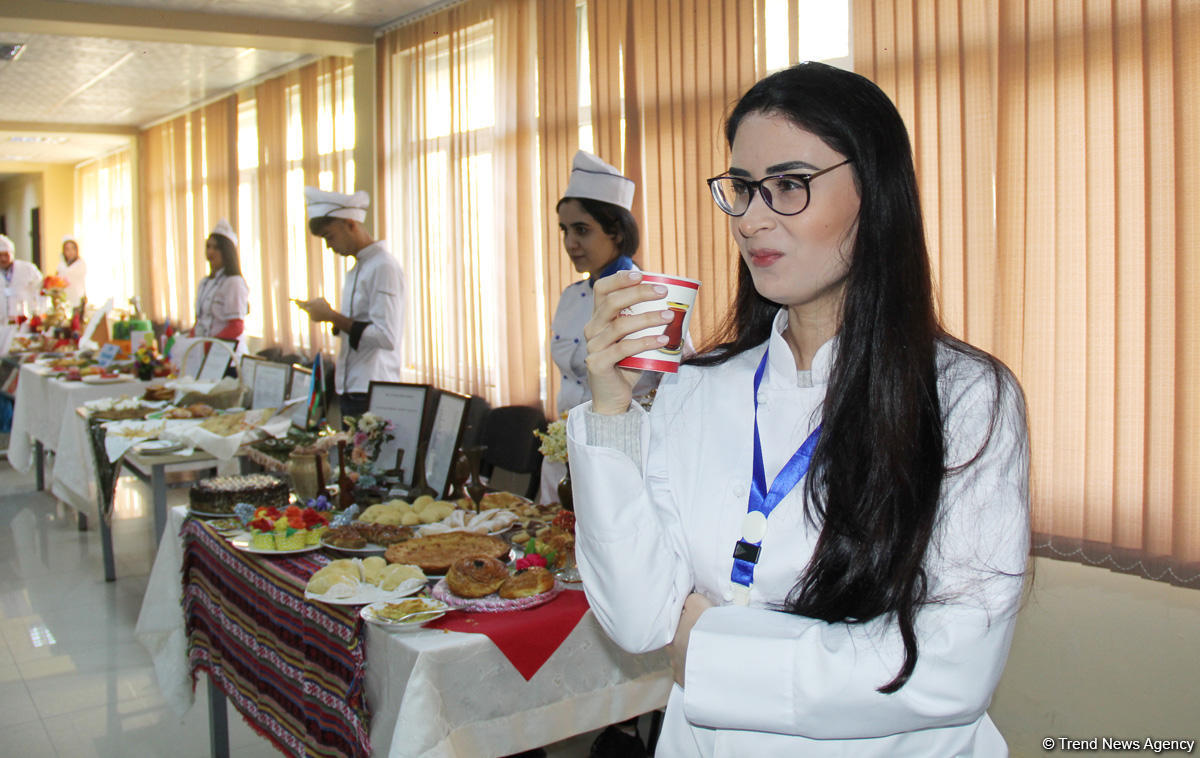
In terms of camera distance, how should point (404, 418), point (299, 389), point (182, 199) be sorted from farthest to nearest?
point (182, 199), point (299, 389), point (404, 418)

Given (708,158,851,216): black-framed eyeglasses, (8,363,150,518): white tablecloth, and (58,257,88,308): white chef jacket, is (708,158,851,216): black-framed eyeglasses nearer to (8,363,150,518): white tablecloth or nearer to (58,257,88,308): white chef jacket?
(8,363,150,518): white tablecloth

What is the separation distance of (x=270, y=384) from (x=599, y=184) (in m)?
1.93

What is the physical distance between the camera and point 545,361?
4777mm

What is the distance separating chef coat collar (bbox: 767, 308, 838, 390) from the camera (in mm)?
1075

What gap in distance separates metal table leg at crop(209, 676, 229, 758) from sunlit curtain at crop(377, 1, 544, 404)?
246 cm

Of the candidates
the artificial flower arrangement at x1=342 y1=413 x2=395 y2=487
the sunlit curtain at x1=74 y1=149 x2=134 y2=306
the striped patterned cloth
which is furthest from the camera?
the sunlit curtain at x1=74 y1=149 x2=134 y2=306

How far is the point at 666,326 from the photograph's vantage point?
104 centimetres

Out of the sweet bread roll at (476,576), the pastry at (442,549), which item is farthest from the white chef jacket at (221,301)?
the sweet bread roll at (476,576)

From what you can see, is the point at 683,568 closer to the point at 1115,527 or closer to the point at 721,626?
the point at 721,626

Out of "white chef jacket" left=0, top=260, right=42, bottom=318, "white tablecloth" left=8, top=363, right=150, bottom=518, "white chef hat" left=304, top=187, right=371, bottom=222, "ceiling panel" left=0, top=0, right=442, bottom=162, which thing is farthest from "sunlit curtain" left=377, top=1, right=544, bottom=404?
"white chef jacket" left=0, top=260, right=42, bottom=318

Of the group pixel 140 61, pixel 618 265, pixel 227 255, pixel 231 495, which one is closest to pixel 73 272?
pixel 140 61

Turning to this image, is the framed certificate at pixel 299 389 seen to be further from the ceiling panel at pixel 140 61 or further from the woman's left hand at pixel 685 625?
the woman's left hand at pixel 685 625

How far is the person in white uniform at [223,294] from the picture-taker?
20.3 feet

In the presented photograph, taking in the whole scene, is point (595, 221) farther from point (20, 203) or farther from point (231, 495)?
point (20, 203)
